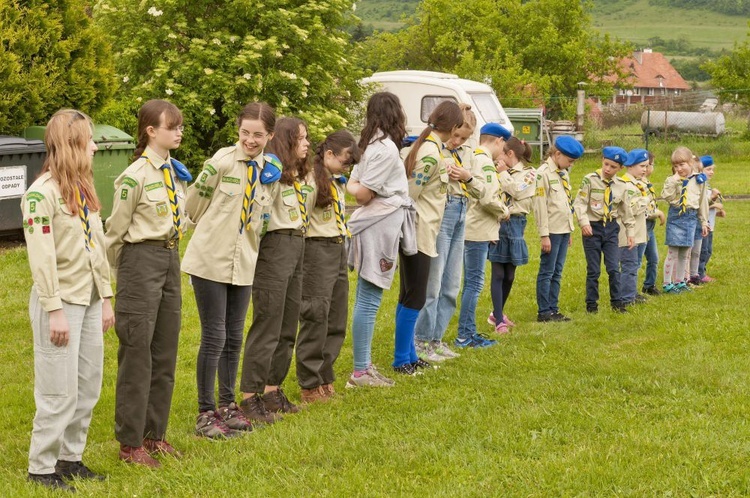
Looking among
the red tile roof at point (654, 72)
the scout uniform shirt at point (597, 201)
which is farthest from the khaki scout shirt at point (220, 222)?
the red tile roof at point (654, 72)

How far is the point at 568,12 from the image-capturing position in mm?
48375

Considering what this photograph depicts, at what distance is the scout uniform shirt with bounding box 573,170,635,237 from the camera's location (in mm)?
10062

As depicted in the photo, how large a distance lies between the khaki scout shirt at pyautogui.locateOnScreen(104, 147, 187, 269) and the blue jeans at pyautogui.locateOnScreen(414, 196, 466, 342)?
2.86 meters

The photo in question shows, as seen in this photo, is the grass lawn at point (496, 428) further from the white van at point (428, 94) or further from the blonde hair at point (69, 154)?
the white van at point (428, 94)

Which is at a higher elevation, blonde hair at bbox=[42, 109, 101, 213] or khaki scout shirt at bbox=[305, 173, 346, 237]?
blonde hair at bbox=[42, 109, 101, 213]

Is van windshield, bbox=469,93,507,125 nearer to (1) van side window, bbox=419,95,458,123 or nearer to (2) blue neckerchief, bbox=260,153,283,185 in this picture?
(1) van side window, bbox=419,95,458,123

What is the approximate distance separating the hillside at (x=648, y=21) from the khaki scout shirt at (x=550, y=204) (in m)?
146

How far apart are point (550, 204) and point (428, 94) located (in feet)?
48.1

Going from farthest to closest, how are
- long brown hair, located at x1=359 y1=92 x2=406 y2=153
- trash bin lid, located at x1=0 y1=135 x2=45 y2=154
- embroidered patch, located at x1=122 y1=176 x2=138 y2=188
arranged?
1. trash bin lid, located at x1=0 y1=135 x2=45 y2=154
2. long brown hair, located at x1=359 y1=92 x2=406 y2=153
3. embroidered patch, located at x1=122 y1=176 x2=138 y2=188

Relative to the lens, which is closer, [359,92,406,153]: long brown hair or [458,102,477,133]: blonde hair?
[359,92,406,153]: long brown hair

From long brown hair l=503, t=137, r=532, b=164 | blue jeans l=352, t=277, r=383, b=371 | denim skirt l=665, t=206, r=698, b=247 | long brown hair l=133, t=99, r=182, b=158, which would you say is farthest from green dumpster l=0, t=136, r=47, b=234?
long brown hair l=133, t=99, r=182, b=158

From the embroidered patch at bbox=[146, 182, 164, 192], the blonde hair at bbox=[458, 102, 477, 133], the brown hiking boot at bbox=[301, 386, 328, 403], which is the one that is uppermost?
the blonde hair at bbox=[458, 102, 477, 133]

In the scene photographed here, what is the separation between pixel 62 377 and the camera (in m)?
4.90

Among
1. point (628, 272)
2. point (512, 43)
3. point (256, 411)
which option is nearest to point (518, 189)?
point (628, 272)
